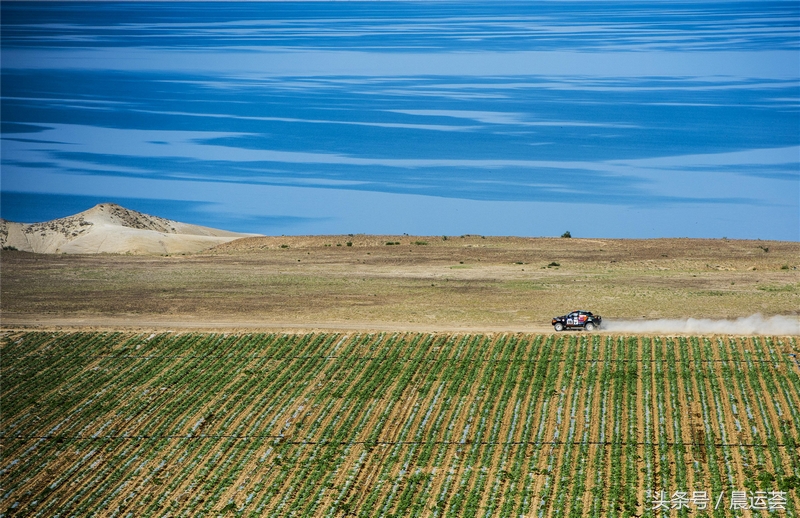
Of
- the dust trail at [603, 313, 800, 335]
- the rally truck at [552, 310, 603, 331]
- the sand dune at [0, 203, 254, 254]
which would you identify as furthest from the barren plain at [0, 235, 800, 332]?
the sand dune at [0, 203, 254, 254]

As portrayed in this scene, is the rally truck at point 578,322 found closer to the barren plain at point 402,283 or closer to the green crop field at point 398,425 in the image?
the green crop field at point 398,425

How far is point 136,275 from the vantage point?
78.8 meters

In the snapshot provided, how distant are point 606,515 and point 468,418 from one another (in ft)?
32.4

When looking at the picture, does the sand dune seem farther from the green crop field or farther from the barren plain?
the green crop field

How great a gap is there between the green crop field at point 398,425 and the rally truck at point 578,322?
1.68 m

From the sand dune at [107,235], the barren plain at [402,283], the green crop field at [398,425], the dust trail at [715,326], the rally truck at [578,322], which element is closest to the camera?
the green crop field at [398,425]

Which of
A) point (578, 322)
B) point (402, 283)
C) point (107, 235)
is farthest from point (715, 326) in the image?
point (107, 235)

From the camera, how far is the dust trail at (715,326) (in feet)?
182

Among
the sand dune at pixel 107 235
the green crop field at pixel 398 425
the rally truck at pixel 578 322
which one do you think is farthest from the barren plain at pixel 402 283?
the sand dune at pixel 107 235

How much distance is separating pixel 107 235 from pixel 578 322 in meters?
58.3

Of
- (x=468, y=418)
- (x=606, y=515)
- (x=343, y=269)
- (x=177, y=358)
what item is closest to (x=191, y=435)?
(x=177, y=358)

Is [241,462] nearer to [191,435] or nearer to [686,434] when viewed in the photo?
[191,435]

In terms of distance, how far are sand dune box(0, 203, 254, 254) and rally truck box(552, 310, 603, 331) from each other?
4966cm

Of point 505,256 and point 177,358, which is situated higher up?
point 177,358
